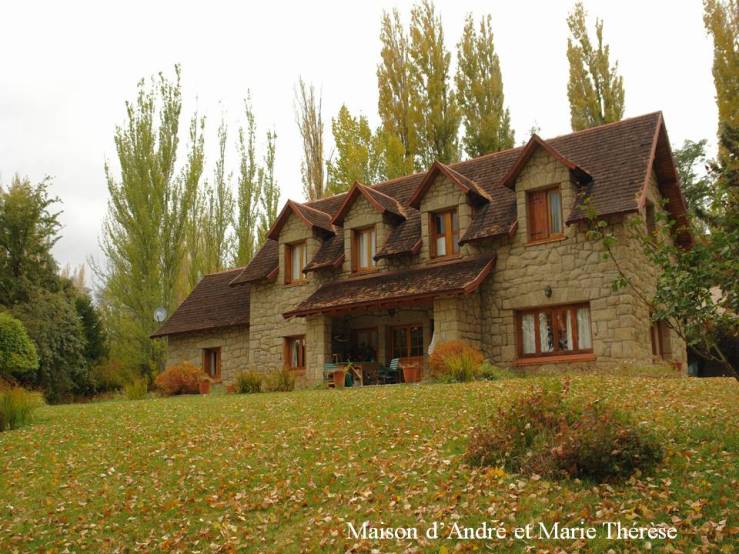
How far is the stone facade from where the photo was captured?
1809cm

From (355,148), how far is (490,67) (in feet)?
23.4

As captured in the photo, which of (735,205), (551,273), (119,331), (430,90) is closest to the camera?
(735,205)

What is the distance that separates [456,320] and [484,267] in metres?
1.63

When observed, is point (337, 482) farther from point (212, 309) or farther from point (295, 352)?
point (212, 309)

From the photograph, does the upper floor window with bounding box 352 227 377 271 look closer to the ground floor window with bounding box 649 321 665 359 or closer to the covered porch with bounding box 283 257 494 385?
the covered porch with bounding box 283 257 494 385

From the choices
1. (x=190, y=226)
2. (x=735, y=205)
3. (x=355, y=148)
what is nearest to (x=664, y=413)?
(x=735, y=205)

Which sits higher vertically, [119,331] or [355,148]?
[355,148]

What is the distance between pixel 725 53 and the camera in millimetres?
28875

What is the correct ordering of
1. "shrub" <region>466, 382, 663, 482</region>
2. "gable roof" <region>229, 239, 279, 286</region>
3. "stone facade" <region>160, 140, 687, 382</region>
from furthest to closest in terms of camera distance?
"gable roof" <region>229, 239, 279, 286</region>
"stone facade" <region>160, 140, 687, 382</region>
"shrub" <region>466, 382, 663, 482</region>

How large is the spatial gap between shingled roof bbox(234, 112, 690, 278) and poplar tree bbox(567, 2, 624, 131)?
9.89m

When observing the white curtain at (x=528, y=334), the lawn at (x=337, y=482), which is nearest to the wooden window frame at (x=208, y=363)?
the white curtain at (x=528, y=334)

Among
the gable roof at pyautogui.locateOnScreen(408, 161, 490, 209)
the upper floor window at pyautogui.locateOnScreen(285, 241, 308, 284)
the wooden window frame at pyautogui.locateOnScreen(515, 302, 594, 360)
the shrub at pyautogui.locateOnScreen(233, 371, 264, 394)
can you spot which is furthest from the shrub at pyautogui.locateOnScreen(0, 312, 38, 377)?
the wooden window frame at pyautogui.locateOnScreen(515, 302, 594, 360)

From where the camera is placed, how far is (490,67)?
32.8 metres

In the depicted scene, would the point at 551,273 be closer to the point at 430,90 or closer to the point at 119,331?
the point at 430,90
